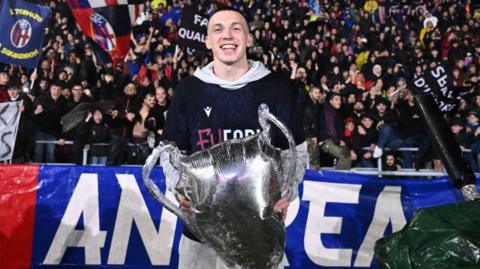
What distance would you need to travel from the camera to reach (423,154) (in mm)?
9562

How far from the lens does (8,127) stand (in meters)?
7.87

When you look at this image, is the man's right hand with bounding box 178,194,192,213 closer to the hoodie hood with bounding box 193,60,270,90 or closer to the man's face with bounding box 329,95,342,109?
the hoodie hood with bounding box 193,60,270,90

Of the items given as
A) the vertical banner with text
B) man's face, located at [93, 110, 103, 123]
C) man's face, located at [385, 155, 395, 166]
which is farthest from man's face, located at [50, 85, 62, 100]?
man's face, located at [385, 155, 395, 166]

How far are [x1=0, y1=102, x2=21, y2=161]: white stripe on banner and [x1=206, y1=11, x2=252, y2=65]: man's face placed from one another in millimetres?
5673

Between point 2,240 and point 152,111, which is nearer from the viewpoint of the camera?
point 2,240

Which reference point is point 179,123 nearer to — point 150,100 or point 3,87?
point 150,100

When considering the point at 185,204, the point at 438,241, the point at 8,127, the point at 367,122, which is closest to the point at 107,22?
the point at 8,127

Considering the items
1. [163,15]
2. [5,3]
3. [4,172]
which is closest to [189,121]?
[4,172]

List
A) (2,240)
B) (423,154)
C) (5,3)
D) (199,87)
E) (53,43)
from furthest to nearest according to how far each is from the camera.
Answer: (53,43), (423,154), (5,3), (2,240), (199,87)

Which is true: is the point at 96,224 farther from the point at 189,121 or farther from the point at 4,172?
the point at 189,121

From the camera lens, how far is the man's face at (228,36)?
2.79 metres

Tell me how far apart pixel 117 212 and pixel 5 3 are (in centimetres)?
434

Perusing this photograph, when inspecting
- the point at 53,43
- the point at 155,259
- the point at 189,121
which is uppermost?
the point at 53,43

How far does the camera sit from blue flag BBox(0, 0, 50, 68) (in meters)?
8.60
